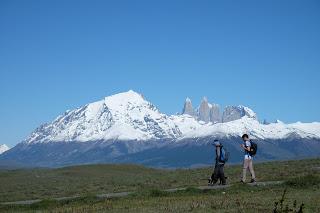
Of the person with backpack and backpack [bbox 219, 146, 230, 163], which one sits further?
backpack [bbox 219, 146, 230, 163]

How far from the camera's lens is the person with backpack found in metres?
29.3

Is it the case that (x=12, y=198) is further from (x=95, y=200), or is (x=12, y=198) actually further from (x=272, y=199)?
(x=272, y=199)

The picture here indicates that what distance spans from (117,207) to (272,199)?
5806mm

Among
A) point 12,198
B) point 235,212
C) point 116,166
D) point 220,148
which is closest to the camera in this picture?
point 235,212

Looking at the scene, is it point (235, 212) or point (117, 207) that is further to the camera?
point (117, 207)

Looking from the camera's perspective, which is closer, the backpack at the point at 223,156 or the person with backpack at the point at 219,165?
Answer: the person with backpack at the point at 219,165

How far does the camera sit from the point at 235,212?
58.6 feet

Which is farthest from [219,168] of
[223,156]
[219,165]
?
[223,156]

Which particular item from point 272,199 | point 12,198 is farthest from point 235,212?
point 12,198

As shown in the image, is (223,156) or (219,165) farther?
(223,156)

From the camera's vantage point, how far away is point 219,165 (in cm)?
2950

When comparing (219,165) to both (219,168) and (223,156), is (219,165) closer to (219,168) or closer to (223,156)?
(219,168)

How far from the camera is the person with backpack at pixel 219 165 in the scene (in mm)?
29297

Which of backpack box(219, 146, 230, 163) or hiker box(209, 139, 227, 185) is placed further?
backpack box(219, 146, 230, 163)
